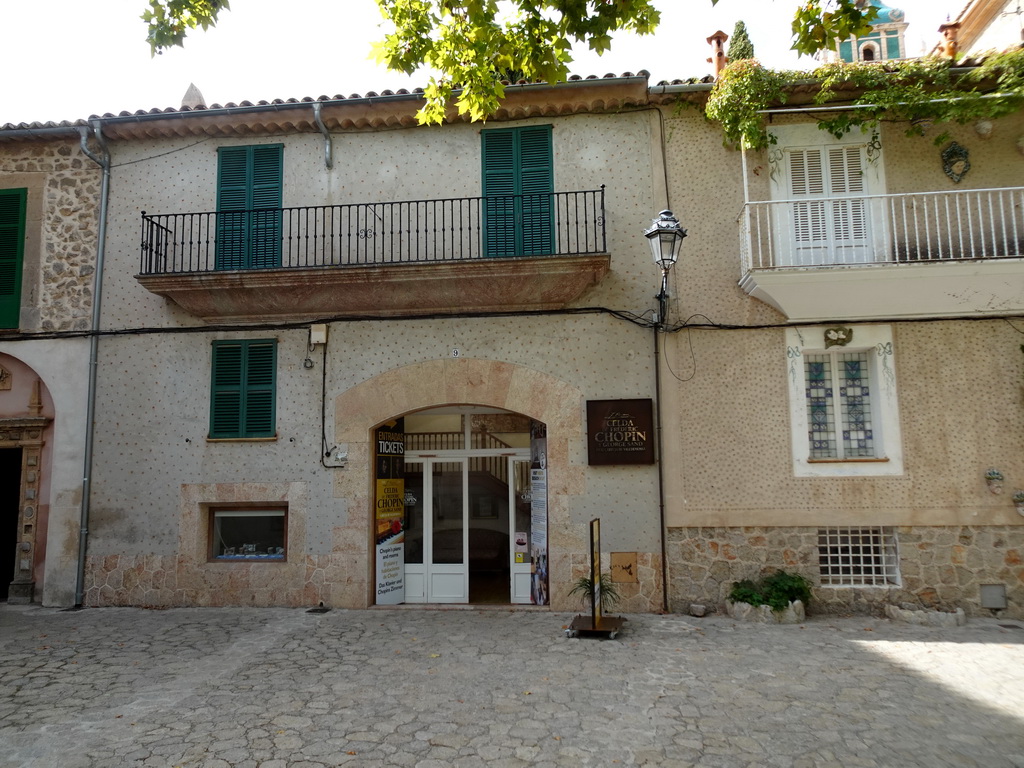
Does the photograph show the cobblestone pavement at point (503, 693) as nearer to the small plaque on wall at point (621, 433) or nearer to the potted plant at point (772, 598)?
the potted plant at point (772, 598)

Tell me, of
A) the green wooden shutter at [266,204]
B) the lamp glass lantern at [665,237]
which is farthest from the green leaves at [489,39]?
the green wooden shutter at [266,204]

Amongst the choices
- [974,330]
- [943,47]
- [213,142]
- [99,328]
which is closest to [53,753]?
[99,328]

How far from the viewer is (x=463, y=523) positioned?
1006 centimetres

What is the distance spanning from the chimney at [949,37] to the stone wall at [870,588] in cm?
633

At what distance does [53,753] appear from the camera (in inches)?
186

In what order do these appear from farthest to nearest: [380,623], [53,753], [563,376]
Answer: [563,376], [380,623], [53,753]

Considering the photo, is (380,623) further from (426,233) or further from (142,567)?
(426,233)

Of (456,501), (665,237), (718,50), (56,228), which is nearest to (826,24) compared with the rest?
(665,237)

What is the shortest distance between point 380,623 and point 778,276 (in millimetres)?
6379

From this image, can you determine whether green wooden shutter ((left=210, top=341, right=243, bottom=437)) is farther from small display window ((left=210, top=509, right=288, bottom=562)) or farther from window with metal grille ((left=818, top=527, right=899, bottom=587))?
window with metal grille ((left=818, top=527, right=899, bottom=587))

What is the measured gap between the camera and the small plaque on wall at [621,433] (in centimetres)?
891

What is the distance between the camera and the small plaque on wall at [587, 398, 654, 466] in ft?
29.2

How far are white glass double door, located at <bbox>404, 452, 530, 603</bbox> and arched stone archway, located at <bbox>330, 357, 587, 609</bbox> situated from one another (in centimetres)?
83

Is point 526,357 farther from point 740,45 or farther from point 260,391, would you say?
point 740,45
